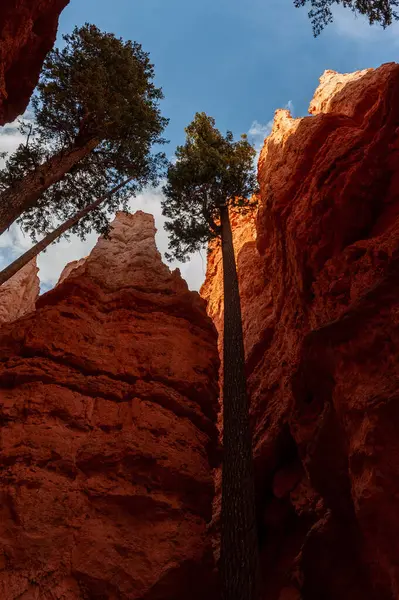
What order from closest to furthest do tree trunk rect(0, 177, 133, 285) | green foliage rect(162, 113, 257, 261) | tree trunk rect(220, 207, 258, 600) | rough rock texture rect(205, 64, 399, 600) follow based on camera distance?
tree trunk rect(220, 207, 258, 600), rough rock texture rect(205, 64, 399, 600), tree trunk rect(0, 177, 133, 285), green foliage rect(162, 113, 257, 261)

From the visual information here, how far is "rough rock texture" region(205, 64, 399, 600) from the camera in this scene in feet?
22.0

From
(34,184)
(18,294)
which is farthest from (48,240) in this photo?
(18,294)

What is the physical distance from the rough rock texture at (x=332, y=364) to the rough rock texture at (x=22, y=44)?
8460 mm

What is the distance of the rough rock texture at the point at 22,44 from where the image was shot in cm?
989

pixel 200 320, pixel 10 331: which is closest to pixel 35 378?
pixel 10 331

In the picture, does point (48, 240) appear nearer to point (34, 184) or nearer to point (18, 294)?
point (34, 184)

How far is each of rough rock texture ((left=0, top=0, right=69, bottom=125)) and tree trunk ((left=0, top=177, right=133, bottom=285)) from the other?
3.62 meters

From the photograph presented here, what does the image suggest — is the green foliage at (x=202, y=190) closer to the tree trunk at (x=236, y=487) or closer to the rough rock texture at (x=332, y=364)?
the rough rock texture at (x=332, y=364)

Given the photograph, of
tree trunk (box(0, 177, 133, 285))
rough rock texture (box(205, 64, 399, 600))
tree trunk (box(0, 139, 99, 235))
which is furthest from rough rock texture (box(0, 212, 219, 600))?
tree trunk (box(0, 139, 99, 235))

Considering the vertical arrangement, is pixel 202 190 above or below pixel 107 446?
above

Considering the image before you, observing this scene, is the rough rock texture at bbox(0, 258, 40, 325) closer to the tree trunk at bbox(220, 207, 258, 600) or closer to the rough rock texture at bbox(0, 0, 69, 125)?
the rough rock texture at bbox(0, 0, 69, 125)

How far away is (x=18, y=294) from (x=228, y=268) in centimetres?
2674

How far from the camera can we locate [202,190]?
57.3 ft

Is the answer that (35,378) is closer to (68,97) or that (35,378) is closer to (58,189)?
(58,189)
